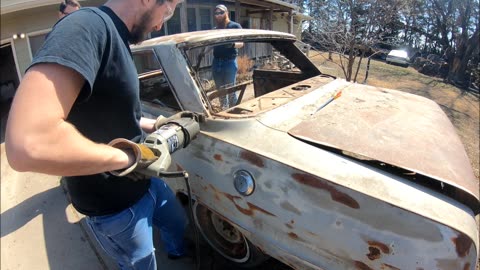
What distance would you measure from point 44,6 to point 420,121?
935 cm

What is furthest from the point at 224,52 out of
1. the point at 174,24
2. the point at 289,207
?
the point at 174,24

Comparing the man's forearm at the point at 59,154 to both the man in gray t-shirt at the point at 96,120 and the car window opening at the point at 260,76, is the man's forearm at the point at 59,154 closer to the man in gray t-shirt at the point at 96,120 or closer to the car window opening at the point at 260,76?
the man in gray t-shirt at the point at 96,120

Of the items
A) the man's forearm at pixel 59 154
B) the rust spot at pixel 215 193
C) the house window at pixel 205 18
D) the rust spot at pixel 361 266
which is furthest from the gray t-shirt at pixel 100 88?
the house window at pixel 205 18

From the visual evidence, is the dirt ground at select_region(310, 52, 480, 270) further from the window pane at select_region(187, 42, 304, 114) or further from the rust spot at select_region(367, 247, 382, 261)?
the rust spot at select_region(367, 247, 382, 261)

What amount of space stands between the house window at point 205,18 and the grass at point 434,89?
409cm

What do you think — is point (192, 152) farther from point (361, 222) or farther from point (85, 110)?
point (361, 222)

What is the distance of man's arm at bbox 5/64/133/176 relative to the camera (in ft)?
2.86

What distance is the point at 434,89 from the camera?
10.9 metres

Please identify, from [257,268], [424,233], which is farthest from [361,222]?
[257,268]

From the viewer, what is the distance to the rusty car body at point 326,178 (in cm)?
140

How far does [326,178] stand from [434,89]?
11411 millimetres

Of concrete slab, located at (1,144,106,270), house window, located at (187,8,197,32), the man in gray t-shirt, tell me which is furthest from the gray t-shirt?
house window, located at (187,8,197,32)

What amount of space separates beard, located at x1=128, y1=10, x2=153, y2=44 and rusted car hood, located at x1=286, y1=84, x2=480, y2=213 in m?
0.95

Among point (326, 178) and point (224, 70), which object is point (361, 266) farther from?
point (224, 70)
